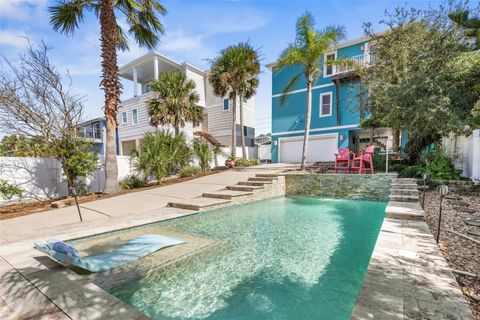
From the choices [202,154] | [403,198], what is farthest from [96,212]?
[202,154]

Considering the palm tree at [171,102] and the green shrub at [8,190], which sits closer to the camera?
the green shrub at [8,190]

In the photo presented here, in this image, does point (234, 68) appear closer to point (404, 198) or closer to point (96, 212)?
point (96, 212)

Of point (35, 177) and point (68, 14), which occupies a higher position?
point (68, 14)

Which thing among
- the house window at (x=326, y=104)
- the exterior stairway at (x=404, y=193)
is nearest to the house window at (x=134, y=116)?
the house window at (x=326, y=104)

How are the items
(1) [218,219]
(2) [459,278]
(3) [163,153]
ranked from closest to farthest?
(2) [459,278], (1) [218,219], (3) [163,153]

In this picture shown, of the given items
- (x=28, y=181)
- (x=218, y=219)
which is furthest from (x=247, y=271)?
(x=28, y=181)

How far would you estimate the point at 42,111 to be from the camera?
8.41 meters

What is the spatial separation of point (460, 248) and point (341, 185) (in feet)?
19.2

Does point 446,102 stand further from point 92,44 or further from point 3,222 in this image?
point 92,44

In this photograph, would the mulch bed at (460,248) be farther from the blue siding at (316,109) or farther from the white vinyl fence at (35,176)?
the white vinyl fence at (35,176)

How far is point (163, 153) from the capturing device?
10.7 m

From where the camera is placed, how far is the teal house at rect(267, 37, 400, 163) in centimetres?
1495

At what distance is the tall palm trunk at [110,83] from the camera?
839 cm

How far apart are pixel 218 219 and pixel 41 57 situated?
367 inches
